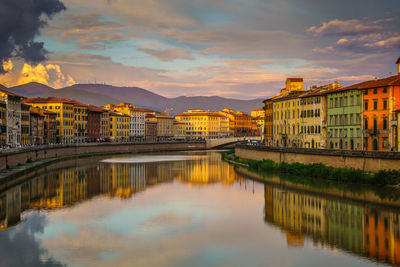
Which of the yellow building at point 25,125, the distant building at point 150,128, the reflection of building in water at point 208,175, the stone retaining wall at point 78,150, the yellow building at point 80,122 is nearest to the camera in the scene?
the reflection of building in water at point 208,175

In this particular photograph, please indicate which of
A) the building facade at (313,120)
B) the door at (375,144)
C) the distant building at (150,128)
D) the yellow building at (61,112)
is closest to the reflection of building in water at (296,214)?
the door at (375,144)

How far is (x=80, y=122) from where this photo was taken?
131 m

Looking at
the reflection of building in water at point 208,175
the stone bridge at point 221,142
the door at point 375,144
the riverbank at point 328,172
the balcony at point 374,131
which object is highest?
the balcony at point 374,131

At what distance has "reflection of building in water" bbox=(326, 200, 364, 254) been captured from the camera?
28750mm

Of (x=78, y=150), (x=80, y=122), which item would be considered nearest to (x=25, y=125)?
(x=78, y=150)

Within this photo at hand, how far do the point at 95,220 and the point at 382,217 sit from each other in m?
20.0

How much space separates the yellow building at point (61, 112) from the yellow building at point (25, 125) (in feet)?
69.1

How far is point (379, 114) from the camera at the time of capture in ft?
191

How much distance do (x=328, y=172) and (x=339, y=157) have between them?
195cm

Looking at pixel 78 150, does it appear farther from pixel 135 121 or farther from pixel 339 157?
pixel 135 121

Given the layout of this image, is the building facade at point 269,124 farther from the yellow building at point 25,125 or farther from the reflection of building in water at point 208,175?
the yellow building at point 25,125

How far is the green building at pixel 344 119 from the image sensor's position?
62062 mm

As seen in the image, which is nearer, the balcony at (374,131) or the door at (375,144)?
the balcony at (374,131)

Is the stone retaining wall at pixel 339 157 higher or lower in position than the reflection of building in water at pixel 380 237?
higher
